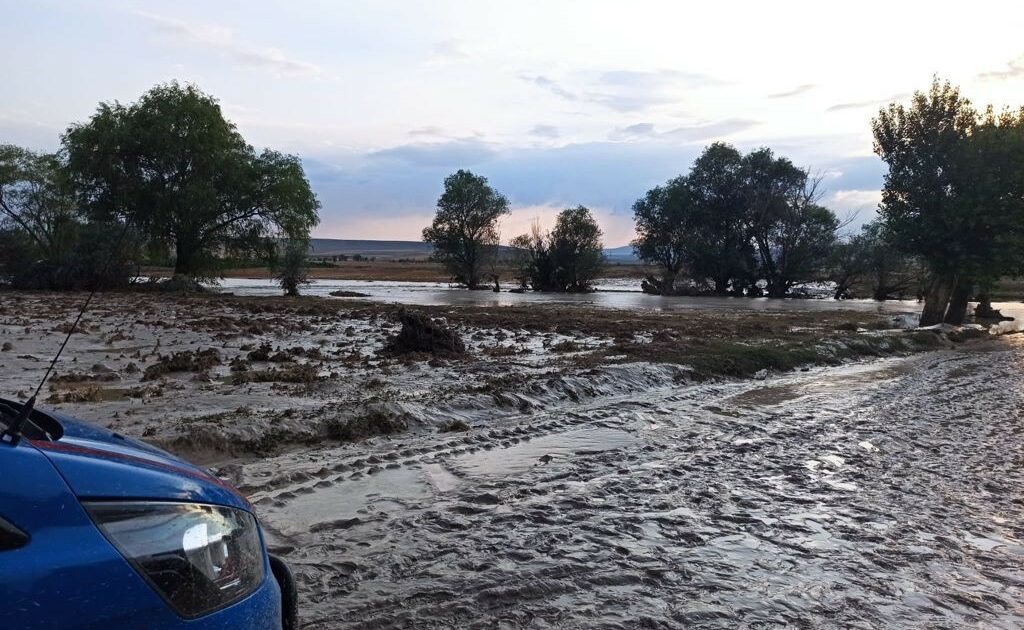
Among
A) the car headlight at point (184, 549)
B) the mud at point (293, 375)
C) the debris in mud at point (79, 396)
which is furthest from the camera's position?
the debris in mud at point (79, 396)

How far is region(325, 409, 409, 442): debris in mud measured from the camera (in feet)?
24.4

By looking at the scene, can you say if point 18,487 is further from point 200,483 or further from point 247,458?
point 247,458

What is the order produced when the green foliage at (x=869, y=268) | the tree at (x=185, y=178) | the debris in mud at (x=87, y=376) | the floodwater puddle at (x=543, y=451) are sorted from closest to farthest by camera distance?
the floodwater puddle at (x=543, y=451), the debris in mud at (x=87, y=376), the tree at (x=185, y=178), the green foliage at (x=869, y=268)

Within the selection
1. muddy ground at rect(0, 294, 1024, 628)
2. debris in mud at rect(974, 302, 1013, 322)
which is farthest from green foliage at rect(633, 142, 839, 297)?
muddy ground at rect(0, 294, 1024, 628)

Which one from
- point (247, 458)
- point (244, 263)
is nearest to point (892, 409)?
point (247, 458)

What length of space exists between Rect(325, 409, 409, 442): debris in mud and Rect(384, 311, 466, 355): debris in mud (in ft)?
18.8

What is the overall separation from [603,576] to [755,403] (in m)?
6.97

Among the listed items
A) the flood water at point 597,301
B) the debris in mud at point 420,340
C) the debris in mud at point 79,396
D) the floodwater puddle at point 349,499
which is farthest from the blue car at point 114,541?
the flood water at point 597,301

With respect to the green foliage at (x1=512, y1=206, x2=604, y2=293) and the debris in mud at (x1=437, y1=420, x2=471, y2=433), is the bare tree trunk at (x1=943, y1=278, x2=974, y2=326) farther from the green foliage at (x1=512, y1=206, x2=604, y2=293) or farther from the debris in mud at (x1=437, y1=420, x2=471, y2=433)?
the green foliage at (x1=512, y1=206, x2=604, y2=293)

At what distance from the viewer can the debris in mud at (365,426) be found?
24.4 feet

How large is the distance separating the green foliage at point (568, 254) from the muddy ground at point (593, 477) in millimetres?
56533

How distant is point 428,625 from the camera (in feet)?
11.9

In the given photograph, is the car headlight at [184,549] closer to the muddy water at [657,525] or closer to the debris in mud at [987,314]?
the muddy water at [657,525]

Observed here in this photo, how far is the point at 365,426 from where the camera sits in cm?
768
